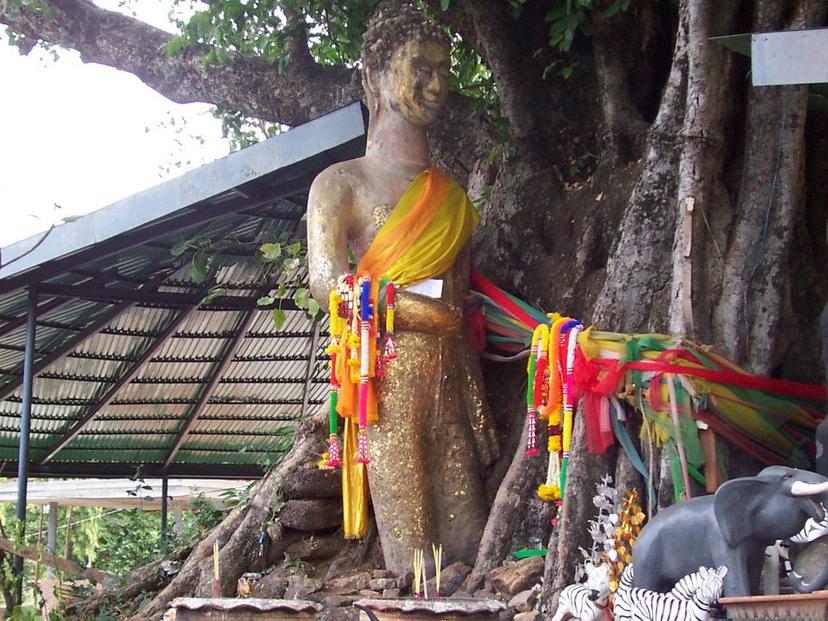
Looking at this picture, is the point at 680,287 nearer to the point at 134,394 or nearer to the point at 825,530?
the point at 825,530

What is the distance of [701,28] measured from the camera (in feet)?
19.7

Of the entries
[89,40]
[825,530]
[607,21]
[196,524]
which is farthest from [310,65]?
[825,530]

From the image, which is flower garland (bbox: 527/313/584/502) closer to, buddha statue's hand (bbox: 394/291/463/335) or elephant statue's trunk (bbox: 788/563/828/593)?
buddha statue's hand (bbox: 394/291/463/335)

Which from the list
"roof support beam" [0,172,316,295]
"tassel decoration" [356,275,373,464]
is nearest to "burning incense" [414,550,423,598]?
"tassel decoration" [356,275,373,464]

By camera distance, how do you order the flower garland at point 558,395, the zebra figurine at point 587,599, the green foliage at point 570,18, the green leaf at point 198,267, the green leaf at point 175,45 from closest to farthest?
the zebra figurine at point 587,599, the flower garland at point 558,395, the green foliage at point 570,18, the green leaf at point 198,267, the green leaf at point 175,45

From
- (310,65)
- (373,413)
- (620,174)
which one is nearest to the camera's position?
(373,413)

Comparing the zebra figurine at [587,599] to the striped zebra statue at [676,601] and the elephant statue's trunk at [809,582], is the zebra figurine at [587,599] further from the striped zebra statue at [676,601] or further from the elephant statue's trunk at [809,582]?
the elephant statue's trunk at [809,582]

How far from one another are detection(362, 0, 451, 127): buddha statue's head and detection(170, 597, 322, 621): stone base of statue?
281cm

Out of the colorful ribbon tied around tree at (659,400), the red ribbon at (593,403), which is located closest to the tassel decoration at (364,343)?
the colorful ribbon tied around tree at (659,400)

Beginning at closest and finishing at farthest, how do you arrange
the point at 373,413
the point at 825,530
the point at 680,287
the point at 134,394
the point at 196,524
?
1. the point at 825,530
2. the point at 680,287
3. the point at 373,413
4. the point at 196,524
5. the point at 134,394

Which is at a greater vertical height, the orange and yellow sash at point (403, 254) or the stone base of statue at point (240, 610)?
the orange and yellow sash at point (403, 254)

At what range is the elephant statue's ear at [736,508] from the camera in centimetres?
442

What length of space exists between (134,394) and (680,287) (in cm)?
585

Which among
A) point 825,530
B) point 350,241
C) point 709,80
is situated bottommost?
point 825,530
